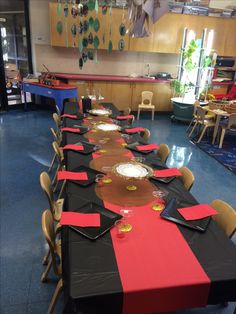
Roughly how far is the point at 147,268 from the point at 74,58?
279 inches

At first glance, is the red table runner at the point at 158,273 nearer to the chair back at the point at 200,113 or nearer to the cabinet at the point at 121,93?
the chair back at the point at 200,113

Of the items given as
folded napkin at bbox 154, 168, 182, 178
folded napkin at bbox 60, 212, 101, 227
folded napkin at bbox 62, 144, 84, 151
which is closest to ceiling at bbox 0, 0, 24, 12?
folded napkin at bbox 62, 144, 84, 151

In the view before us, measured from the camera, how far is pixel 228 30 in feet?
24.7

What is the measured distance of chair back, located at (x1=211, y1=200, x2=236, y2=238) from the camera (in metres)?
1.76

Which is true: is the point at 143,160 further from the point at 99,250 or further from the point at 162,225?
the point at 99,250

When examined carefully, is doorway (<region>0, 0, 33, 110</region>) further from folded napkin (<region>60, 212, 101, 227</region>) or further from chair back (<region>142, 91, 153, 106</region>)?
folded napkin (<region>60, 212, 101, 227</region>)

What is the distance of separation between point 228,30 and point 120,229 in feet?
25.9

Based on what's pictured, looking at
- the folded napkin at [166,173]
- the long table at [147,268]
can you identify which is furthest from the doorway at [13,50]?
the long table at [147,268]

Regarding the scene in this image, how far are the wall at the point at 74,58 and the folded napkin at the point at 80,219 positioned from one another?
658 centimetres

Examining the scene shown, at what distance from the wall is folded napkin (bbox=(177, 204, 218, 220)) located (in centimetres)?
661

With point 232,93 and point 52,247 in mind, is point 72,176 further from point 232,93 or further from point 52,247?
point 232,93

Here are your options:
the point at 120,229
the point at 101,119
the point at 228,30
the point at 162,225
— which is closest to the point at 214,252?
the point at 162,225

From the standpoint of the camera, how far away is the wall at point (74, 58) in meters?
6.86

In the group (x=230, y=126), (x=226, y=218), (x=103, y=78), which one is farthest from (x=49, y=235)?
(x=103, y=78)
